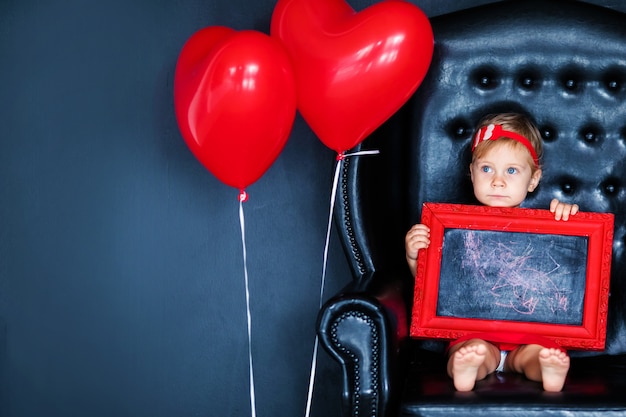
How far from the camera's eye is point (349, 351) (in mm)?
2018

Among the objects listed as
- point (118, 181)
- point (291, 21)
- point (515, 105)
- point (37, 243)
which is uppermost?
point (291, 21)

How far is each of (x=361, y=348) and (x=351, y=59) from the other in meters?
0.73

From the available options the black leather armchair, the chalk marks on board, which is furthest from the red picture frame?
the black leather armchair

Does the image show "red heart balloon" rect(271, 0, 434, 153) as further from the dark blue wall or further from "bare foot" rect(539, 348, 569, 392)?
Result: "bare foot" rect(539, 348, 569, 392)

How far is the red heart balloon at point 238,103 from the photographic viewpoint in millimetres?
2182

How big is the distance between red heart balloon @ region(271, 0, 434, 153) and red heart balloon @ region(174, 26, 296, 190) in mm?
71

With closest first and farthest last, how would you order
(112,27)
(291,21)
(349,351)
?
(349,351), (291,21), (112,27)

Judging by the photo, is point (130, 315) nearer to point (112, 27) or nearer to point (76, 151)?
point (76, 151)

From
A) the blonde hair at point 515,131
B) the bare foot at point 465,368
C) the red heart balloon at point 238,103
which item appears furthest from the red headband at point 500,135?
the bare foot at point 465,368

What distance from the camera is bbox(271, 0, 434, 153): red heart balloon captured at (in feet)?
7.36

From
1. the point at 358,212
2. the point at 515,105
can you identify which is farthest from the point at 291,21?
the point at 515,105

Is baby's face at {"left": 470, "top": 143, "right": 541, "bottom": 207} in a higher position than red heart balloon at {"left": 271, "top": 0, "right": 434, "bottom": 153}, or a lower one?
lower

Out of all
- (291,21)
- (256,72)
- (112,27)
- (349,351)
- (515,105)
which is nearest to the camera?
(349,351)

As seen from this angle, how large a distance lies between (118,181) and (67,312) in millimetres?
484
